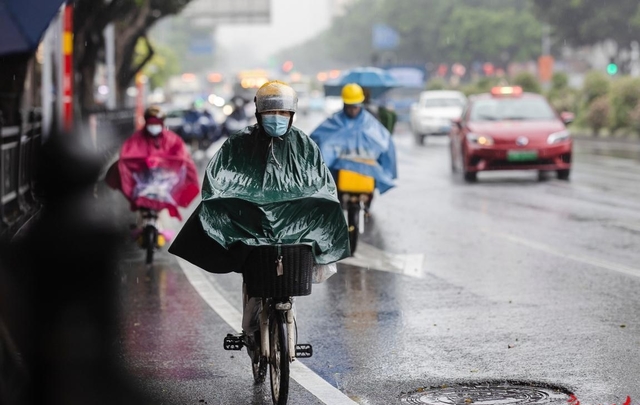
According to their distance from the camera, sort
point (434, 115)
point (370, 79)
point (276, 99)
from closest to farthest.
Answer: point (276, 99) → point (370, 79) → point (434, 115)

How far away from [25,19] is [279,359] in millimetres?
8583

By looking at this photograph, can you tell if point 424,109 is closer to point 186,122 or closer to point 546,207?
point 186,122

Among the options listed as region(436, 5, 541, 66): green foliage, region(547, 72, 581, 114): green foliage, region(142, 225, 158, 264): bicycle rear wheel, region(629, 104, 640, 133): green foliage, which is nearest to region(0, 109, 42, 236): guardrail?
region(142, 225, 158, 264): bicycle rear wheel

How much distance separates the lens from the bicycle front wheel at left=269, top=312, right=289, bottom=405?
6320 millimetres

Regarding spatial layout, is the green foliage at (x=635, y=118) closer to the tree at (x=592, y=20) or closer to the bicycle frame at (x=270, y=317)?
the tree at (x=592, y=20)

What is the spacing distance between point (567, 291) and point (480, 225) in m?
4.91

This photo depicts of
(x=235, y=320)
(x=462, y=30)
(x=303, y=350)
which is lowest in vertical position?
(x=235, y=320)

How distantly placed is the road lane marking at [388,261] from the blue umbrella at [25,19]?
3.93m

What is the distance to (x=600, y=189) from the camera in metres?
19.9

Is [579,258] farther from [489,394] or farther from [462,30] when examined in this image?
[462,30]

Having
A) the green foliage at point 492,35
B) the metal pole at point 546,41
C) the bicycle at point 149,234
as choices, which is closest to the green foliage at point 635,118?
the bicycle at point 149,234

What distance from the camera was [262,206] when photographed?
647cm

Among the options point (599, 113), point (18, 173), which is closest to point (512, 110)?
point (18, 173)

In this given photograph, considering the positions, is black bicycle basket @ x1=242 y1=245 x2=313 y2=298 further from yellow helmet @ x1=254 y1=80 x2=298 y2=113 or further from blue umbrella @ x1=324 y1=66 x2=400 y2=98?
A: blue umbrella @ x1=324 y1=66 x2=400 y2=98
